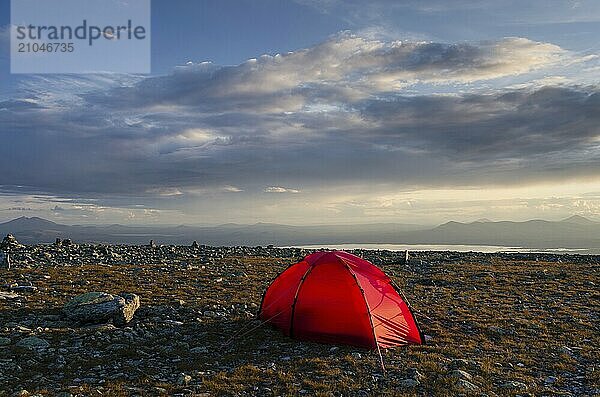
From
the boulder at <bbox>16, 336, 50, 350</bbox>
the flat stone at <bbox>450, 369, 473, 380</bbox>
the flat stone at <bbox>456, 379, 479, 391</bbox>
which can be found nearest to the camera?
the flat stone at <bbox>456, 379, 479, 391</bbox>

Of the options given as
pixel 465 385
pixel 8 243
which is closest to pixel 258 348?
pixel 465 385

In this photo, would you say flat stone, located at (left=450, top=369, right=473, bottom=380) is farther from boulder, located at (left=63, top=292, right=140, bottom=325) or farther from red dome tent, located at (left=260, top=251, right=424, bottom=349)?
boulder, located at (left=63, top=292, right=140, bottom=325)

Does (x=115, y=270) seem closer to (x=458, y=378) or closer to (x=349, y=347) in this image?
(x=349, y=347)

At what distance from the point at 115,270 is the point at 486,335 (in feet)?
73.9

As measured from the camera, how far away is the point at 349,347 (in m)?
13.2

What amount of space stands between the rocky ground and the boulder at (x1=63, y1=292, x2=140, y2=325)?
0.80ft

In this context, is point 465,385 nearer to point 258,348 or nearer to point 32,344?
point 258,348

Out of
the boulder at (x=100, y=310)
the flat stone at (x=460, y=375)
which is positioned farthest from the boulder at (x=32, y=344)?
the flat stone at (x=460, y=375)

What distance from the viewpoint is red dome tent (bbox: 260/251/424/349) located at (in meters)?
13.4

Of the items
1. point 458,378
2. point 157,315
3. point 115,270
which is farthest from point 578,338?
point 115,270

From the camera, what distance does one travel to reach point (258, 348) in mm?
13266

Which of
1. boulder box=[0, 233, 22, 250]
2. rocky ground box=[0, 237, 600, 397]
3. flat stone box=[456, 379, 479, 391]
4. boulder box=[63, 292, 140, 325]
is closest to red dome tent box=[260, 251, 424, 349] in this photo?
rocky ground box=[0, 237, 600, 397]

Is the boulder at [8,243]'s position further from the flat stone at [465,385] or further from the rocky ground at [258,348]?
the flat stone at [465,385]

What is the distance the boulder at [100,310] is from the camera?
1485 cm
